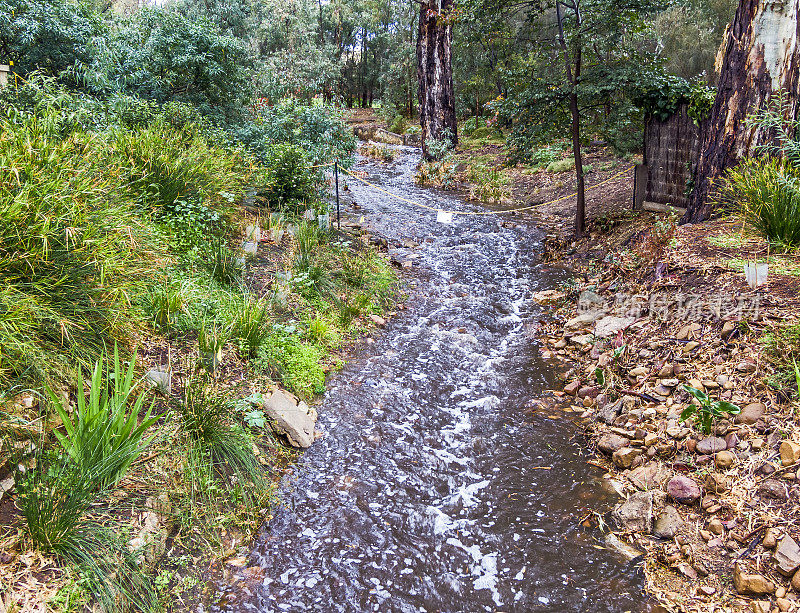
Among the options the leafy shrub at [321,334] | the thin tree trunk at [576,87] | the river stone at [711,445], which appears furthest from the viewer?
the thin tree trunk at [576,87]

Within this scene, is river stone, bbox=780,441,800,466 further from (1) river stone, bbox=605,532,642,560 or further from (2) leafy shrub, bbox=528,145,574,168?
(2) leafy shrub, bbox=528,145,574,168

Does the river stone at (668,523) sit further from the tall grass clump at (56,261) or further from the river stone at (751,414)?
the tall grass clump at (56,261)

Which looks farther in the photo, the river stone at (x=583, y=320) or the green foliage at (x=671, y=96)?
the green foliage at (x=671, y=96)

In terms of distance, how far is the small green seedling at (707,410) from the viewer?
11.3 feet

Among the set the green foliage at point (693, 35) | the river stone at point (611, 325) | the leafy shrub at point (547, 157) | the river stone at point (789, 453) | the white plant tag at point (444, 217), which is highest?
the green foliage at point (693, 35)

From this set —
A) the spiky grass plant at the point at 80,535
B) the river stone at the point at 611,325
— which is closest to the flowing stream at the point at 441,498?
the spiky grass plant at the point at 80,535

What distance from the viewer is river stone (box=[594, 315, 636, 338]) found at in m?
5.22

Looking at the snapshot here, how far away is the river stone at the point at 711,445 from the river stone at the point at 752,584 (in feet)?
2.89

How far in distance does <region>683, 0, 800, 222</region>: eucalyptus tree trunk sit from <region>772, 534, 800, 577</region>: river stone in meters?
4.54

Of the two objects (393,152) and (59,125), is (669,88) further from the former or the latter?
(393,152)

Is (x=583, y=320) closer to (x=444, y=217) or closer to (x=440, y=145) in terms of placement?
(x=444, y=217)

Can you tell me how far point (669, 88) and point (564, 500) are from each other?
718 centimetres

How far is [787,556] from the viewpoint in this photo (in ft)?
8.55

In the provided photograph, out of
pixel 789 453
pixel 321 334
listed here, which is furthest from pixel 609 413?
pixel 321 334
